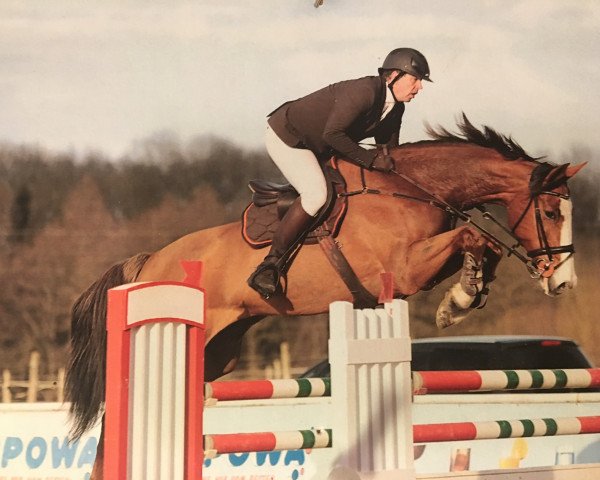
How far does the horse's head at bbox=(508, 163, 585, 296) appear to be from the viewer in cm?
333

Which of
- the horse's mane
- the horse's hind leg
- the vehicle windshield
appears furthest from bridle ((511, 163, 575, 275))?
the horse's hind leg

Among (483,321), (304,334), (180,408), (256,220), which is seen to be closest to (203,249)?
(256,220)

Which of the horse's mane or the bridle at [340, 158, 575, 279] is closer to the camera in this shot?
the bridle at [340, 158, 575, 279]

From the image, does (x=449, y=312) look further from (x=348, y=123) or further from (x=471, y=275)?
(x=348, y=123)

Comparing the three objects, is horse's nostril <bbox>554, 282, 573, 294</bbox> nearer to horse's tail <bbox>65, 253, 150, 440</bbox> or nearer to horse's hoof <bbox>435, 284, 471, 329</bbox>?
horse's hoof <bbox>435, 284, 471, 329</bbox>

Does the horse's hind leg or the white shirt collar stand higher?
the white shirt collar

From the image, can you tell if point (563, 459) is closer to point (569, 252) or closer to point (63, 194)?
point (569, 252)

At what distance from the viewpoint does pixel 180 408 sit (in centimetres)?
176

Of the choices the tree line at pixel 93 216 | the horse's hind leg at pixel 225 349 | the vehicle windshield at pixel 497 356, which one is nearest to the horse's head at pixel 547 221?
the tree line at pixel 93 216

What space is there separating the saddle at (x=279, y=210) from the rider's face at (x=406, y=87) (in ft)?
1.16

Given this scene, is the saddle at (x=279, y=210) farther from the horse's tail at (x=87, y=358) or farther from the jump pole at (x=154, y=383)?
the jump pole at (x=154, y=383)

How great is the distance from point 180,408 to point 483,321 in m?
2.05

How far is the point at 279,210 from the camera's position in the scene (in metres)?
3.35

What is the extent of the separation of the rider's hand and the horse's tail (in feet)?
3.18
